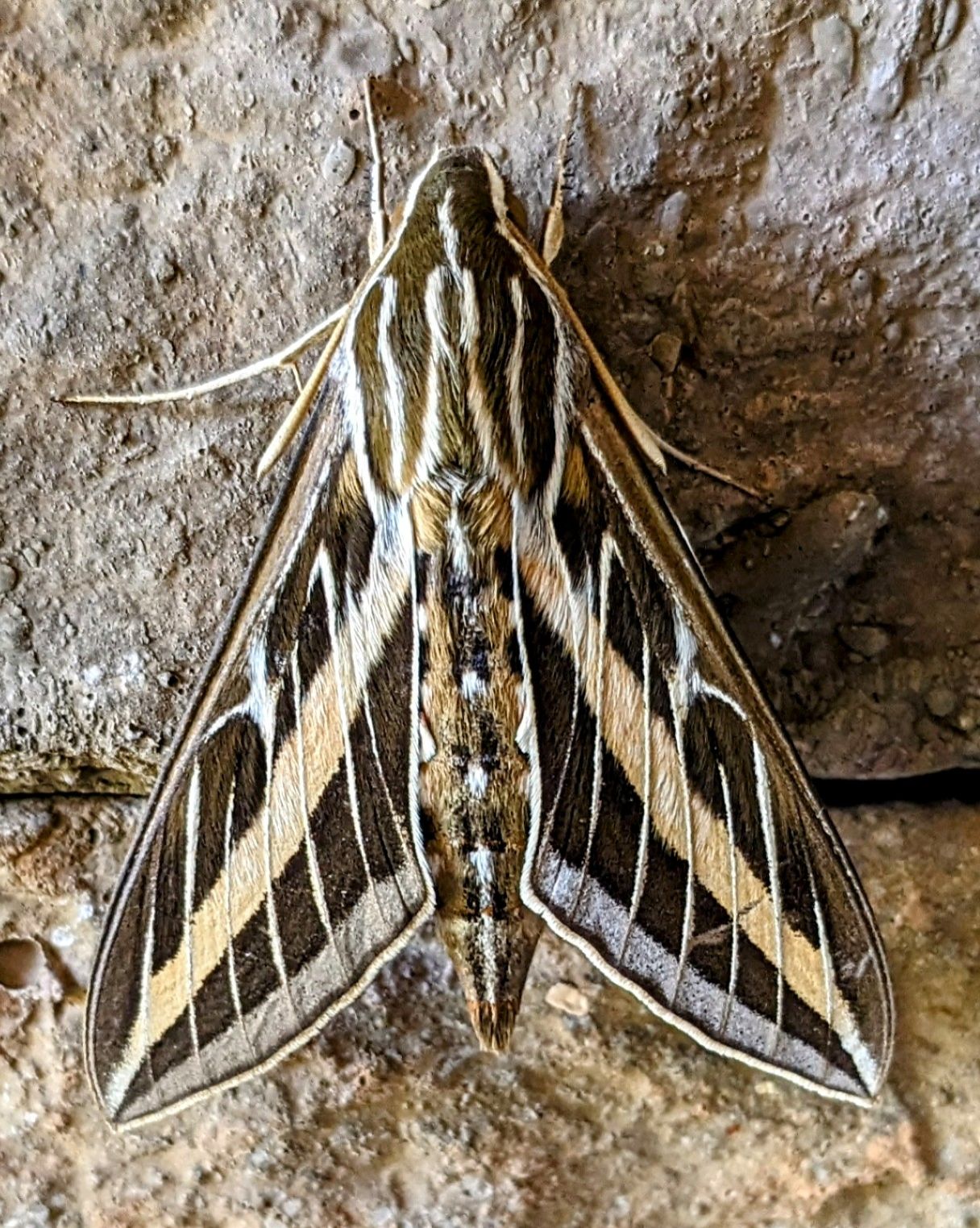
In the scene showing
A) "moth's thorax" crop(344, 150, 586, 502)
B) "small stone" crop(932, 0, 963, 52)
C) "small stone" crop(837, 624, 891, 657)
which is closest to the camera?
"moth's thorax" crop(344, 150, 586, 502)

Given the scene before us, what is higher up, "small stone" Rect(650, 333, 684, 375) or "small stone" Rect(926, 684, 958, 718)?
"small stone" Rect(650, 333, 684, 375)

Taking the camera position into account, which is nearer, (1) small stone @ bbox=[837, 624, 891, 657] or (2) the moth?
(2) the moth

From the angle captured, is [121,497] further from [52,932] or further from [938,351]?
[938,351]

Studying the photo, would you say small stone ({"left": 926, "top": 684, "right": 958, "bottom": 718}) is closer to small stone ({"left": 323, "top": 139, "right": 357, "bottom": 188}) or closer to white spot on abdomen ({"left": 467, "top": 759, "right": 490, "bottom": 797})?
white spot on abdomen ({"left": 467, "top": 759, "right": 490, "bottom": 797})

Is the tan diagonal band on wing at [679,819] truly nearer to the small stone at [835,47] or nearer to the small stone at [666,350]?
the small stone at [666,350]

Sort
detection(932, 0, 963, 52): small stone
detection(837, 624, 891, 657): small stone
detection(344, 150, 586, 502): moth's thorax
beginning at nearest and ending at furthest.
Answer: detection(344, 150, 586, 502): moth's thorax < detection(932, 0, 963, 52): small stone < detection(837, 624, 891, 657): small stone

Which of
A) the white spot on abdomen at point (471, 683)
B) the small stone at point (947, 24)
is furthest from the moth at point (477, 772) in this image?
the small stone at point (947, 24)

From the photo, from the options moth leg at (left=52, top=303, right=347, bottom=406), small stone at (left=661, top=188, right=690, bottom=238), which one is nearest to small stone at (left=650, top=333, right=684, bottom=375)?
small stone at (left=661, top=188, right=690, bottom=238)

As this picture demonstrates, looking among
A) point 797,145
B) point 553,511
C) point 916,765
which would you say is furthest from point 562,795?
point 797,145
